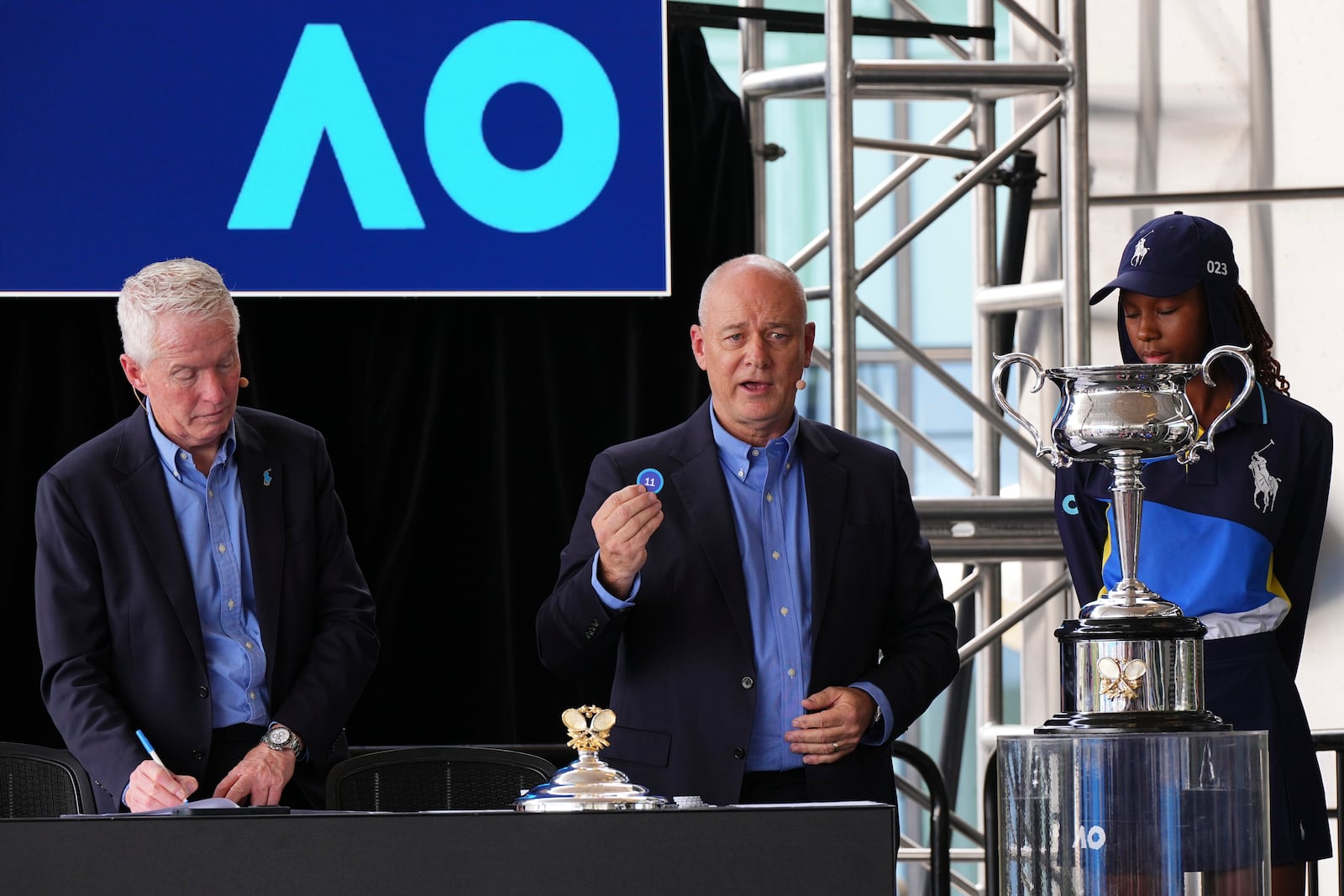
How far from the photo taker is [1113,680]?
76.0 inches

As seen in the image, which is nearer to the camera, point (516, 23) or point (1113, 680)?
point (1113, 680)

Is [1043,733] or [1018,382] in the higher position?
[1018,382]

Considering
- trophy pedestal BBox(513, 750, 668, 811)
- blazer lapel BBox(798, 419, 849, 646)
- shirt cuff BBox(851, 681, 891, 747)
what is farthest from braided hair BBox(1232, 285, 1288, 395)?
trophy pedestal BBox(513, 750, 668, 811)

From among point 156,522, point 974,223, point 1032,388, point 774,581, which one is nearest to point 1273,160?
point 974,223

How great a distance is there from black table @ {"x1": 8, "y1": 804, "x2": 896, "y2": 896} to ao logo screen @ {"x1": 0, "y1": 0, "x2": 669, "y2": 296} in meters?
2.70

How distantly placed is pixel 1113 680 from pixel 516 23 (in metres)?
2.69

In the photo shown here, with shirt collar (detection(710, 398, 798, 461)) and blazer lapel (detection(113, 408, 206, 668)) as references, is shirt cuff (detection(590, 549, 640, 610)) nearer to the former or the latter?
shirt collar (detection(710, 398, 798, 461))

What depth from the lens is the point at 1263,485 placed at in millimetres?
2330

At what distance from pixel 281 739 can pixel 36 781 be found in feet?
1.86

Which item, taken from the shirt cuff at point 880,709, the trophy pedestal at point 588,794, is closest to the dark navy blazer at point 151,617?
the shirt cuff at point 880,709

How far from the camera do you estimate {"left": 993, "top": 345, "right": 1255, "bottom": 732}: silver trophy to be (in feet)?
6.30

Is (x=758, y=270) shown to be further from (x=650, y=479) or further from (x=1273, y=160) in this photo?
(x=1273, y=160)

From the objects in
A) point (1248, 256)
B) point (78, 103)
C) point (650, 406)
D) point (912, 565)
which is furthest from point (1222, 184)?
point (78, 103)

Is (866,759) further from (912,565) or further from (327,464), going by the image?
(327,464)
